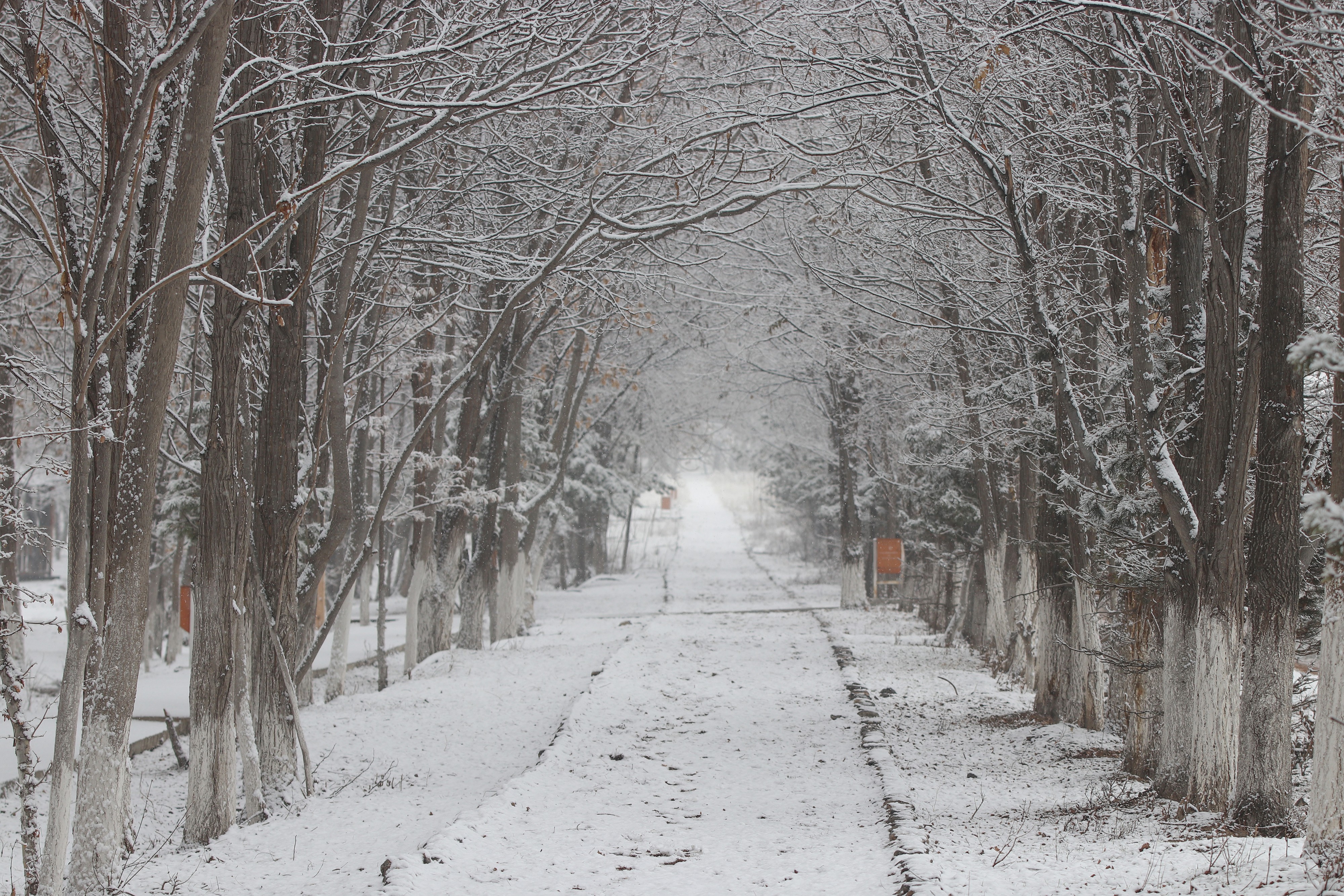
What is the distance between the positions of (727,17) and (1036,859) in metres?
7.17

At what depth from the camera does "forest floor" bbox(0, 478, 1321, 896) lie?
554cm

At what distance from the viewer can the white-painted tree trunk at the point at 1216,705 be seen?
21.7 feet

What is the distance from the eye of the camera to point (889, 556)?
25062mm

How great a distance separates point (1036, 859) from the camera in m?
5.70

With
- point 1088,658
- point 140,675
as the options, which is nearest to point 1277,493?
point 1088,658

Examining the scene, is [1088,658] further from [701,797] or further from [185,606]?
[185,606]

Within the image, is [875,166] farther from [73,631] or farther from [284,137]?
[73,631]

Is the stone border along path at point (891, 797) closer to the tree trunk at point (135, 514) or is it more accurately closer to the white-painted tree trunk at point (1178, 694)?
the white-painted tree trunk at point (1178, 694)

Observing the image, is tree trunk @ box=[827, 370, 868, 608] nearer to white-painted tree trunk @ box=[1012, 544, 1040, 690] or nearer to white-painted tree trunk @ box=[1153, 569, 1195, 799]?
white-painted tree trunk @ box=[1012, 544, 1040, 690]

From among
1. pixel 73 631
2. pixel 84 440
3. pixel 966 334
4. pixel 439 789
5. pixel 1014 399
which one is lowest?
pixel 439 789

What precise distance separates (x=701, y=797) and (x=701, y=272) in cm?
923

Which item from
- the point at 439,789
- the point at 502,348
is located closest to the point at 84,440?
the point at 439,789

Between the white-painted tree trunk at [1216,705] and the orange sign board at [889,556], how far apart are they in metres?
18.0

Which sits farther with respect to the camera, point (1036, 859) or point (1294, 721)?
point (1294, 721)
